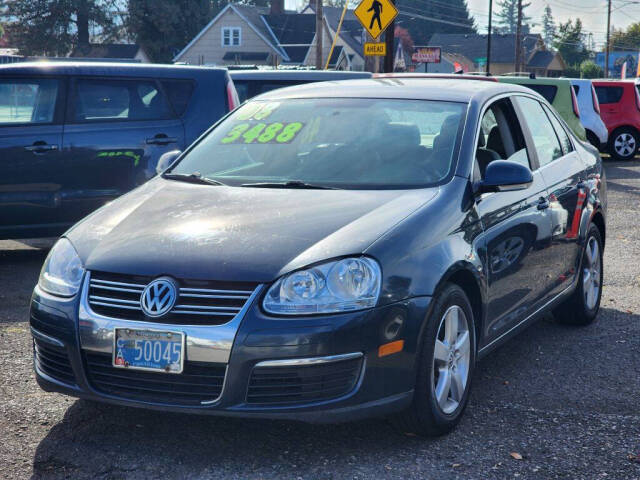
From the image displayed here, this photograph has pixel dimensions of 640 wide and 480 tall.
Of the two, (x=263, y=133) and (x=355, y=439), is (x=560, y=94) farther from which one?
(x=355, y=439)

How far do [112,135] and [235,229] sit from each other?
15.3ft

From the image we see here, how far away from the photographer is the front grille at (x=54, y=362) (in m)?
4.04

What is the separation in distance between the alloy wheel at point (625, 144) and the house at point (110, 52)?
49.6 metres

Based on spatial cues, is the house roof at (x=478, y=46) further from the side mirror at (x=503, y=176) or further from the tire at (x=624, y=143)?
the side mirror at (x=503, y=176)

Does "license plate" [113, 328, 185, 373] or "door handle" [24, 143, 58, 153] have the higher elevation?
"door handle" [24, 143, 58, 153]

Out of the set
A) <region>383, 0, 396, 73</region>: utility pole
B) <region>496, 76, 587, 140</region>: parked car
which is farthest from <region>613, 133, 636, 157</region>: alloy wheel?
<region>383, 0, 396, 73</region>: utility pole

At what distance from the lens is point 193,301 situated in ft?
12.3

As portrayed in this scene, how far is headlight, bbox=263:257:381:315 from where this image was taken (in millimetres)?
3729

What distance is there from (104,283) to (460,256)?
1.55 m

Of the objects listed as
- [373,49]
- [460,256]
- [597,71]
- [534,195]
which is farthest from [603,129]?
[597,71]

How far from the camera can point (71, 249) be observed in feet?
13.9

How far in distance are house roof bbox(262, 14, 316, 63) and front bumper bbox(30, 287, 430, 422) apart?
67.6 meters

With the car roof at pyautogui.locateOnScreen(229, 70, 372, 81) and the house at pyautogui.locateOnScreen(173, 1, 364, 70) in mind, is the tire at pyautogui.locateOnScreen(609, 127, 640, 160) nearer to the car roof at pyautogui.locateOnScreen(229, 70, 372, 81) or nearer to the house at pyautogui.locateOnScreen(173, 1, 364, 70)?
the car roof at pyautogui.locateOnScreen(229, 70, 372, 81)

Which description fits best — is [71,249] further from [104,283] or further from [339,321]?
[339,321]
